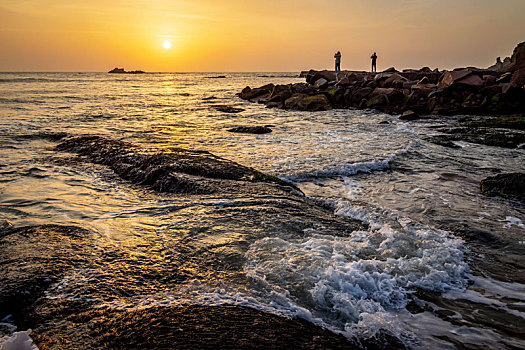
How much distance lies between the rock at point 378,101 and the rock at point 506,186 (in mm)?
15704

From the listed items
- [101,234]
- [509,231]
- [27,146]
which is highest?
[27,146]

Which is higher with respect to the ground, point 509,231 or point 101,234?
point 101,234

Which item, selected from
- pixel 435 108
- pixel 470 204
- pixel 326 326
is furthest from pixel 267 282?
pixel 435 108

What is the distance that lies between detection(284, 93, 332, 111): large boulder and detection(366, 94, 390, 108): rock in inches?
107

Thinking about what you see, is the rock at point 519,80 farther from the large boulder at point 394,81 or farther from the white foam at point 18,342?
the white foam at point 18,342

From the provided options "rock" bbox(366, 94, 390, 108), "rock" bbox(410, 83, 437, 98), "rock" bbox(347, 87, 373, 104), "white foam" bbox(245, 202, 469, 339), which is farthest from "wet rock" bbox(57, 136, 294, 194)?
"rock" bbox(347, 87, 373, 104)

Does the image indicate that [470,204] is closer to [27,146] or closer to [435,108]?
[27,146]

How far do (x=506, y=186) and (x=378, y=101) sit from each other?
1609cm

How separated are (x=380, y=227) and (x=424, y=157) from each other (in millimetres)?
5504

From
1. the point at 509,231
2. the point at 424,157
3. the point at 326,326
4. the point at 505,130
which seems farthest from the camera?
the point at 505,130

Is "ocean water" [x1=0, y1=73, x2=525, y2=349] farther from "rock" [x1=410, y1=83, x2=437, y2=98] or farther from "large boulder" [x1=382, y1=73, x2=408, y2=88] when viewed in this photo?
"large boulder" [x1=382, y1=73, x2=408, y2=88]

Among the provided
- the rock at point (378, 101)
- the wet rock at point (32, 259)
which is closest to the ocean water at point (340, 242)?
the wet rock at point (32, 259)

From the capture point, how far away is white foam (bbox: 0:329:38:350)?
2124 millimetres

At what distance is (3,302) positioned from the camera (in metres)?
2.53
